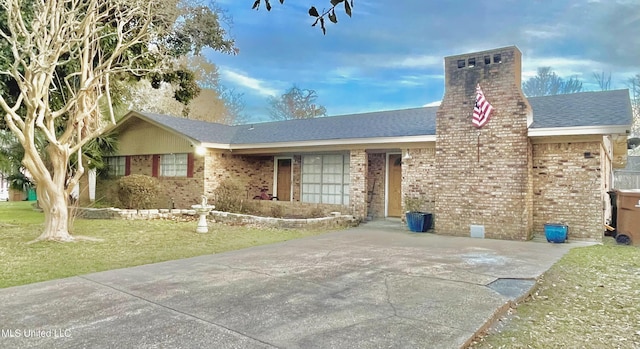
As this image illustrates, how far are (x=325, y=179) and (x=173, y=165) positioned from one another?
6265 mm

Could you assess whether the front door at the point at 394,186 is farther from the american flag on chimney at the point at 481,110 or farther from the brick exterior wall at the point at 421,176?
the american flag on chimney at the point at 481,110

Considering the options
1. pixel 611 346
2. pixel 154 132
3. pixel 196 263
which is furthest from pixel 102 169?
pixel 611 346

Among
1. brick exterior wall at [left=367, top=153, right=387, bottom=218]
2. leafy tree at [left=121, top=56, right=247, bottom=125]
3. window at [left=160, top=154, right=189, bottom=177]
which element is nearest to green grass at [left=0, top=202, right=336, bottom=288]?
brick exterior wall at [left=367, top=153, right=387, bottom=218]

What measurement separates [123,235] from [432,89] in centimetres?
2690

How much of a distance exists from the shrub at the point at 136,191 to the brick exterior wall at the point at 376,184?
775cm

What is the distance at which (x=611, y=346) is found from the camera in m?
3.07

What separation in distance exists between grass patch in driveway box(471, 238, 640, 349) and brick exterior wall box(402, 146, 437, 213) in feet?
16.1

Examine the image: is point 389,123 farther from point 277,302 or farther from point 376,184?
Answer: point 277,302

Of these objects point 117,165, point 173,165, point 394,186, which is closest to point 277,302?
point 394,186

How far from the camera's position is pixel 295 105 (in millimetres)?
37375

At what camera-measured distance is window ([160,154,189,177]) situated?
A: 1514 centimetres

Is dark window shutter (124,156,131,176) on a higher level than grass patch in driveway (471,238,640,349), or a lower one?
higher

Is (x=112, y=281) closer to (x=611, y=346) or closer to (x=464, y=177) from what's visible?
(x=611, y=346)

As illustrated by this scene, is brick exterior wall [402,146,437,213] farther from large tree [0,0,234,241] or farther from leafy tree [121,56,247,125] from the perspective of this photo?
leafy tree [121,56,247,125]
